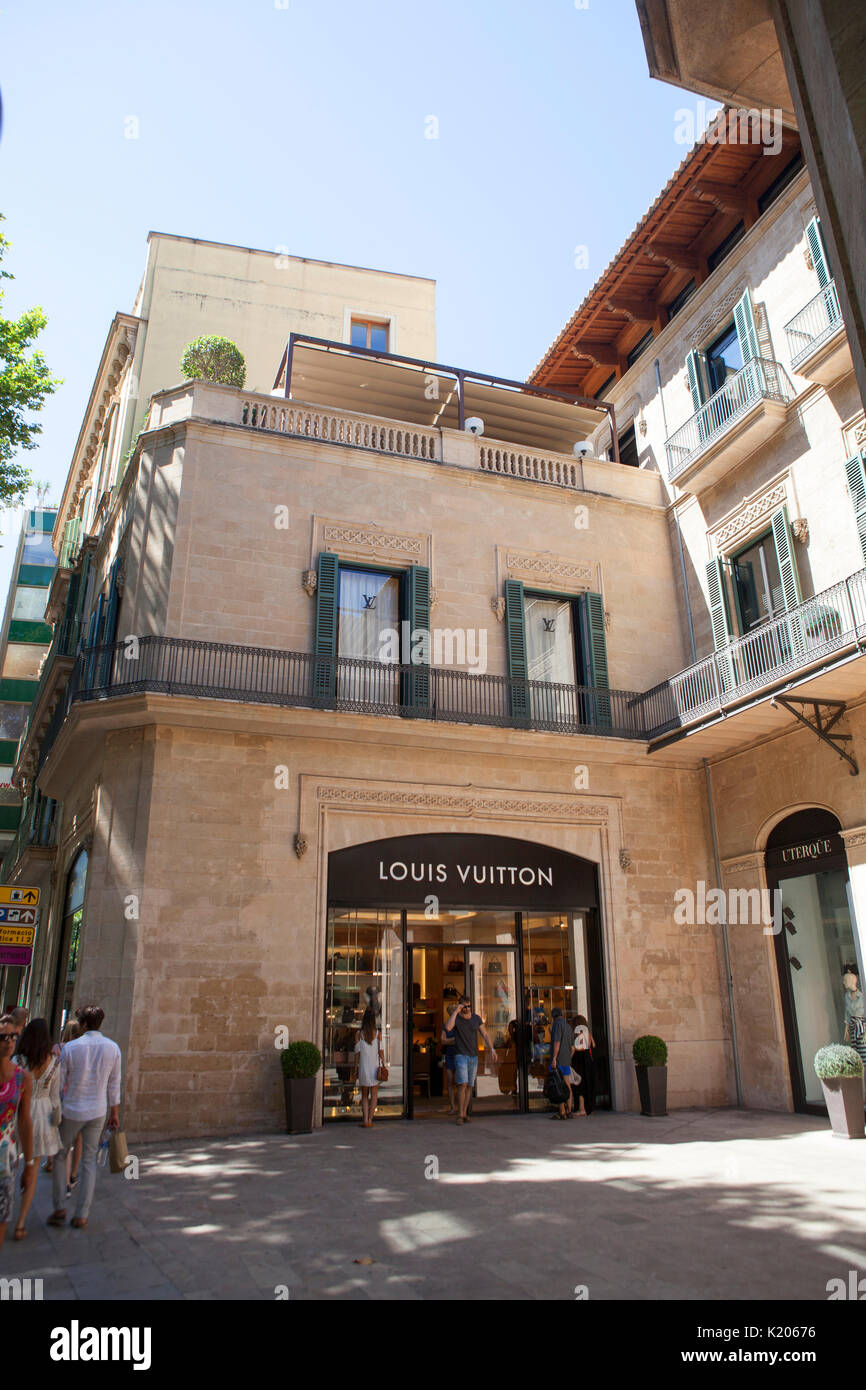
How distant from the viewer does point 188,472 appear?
14.1m

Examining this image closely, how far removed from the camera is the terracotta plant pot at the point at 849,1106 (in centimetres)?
1073

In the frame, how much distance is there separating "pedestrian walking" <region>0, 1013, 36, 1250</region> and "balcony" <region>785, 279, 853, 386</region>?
12.8 metres

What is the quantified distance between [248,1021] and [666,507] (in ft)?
39.5

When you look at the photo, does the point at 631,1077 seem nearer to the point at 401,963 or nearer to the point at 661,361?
the point at 401,963

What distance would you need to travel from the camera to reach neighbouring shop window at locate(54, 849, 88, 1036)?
14.4 metres

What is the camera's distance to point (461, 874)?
14070 mm

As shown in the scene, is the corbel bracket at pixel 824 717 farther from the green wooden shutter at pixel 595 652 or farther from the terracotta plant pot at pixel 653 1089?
the terracotta plant pot at pixel 653 1089

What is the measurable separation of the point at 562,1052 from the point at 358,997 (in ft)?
9.96

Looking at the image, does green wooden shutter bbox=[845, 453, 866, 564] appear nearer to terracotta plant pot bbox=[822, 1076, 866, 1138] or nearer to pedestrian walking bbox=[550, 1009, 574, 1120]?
terracotta plant pot bbox=[822, 1076, 866, 1138]

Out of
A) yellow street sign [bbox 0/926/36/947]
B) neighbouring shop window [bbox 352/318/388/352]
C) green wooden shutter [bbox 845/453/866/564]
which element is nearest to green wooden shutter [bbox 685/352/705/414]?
green wooden shutter [bbox 845/453/866/564]

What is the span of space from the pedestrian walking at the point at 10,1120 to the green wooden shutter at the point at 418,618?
8.85m

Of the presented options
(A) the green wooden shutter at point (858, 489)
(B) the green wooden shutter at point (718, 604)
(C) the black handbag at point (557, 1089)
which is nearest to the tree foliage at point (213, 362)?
(B) the green wooden shutter at point (718, 604)

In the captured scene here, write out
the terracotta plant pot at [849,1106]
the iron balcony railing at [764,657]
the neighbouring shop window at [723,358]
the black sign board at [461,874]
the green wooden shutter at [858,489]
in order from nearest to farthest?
the terracotta plant pot at [849,1106], the iron balcony railing at [764,657], the green wooden shutter at [858,489], the black sign board at [461,874], the neighbouring shop window at [723,358]
